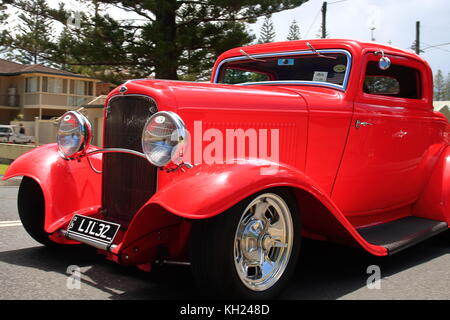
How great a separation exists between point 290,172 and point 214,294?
33.0 inches

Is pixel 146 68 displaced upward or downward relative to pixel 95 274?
upward

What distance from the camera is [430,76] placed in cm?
500

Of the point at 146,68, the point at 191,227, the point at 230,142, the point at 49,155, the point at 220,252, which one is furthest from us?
the point at 146,68

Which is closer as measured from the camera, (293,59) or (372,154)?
(372,154)

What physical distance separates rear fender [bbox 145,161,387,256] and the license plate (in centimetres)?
46

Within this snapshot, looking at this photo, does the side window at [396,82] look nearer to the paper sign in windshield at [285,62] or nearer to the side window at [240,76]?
the paper sign in windshield at [285,62]

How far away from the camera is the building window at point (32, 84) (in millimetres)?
40025

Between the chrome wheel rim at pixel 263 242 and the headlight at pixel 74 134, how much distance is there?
142cm

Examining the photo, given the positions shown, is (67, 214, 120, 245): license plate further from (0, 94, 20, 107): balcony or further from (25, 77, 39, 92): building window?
(0, 94, 20, 107): balcony

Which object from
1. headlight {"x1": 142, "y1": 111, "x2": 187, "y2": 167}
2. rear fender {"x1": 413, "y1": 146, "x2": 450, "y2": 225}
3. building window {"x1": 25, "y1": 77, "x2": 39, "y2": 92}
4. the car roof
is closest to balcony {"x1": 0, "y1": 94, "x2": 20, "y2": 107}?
building window {"x1": 25, "y1": 77, "x2": 39, "y2": 92}

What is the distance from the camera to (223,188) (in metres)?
Result: 2.71

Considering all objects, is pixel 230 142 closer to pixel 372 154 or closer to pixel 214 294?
pixel 214 294

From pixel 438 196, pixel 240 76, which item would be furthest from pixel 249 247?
pixel 438 196
